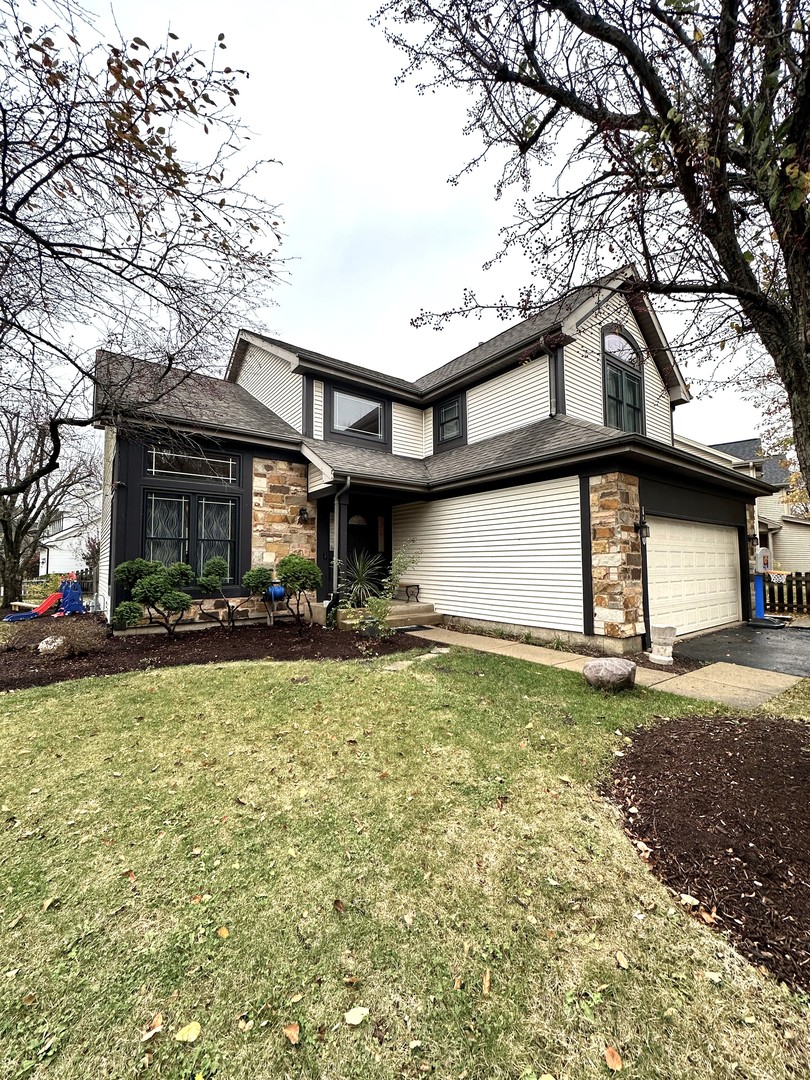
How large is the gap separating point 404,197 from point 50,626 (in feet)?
33.5

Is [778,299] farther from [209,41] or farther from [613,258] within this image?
[209,41]

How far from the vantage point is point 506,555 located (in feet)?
27.6

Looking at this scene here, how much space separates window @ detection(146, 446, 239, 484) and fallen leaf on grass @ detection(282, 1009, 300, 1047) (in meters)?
7.72

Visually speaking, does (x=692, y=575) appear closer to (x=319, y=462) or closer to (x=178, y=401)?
(x=319, y=462)

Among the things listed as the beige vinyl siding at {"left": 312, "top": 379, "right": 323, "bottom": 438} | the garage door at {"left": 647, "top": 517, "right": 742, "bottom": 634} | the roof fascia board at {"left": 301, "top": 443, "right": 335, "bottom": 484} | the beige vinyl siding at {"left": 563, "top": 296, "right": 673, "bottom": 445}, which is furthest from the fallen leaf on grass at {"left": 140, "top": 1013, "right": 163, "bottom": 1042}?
the beige vinyl siding at {"left": 312, "top": 379, "right": 323, "bottom": 438}

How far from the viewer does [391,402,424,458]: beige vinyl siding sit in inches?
454

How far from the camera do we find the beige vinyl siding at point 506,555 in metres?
7.35

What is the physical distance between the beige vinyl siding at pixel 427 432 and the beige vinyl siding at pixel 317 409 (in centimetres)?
311

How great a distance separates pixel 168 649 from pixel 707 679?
791 cm

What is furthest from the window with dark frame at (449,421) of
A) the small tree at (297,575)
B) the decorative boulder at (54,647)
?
the decorative boulder at (54,647)

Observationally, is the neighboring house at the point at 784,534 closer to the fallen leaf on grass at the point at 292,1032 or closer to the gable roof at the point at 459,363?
the gable roof at the point at 459,363

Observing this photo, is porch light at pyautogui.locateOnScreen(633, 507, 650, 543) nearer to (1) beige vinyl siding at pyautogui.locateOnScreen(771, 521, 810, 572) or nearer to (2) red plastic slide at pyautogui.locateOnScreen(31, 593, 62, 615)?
(2) red plastic slide at pyautogui.locateOnScreen(31, 593, 62, 615)

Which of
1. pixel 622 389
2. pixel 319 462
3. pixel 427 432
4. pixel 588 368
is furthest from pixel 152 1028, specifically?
pixel 622 389

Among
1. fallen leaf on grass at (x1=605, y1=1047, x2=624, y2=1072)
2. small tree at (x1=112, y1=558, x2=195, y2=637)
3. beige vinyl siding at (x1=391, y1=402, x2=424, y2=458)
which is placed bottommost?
fallen leaf on grass at (x1=605, y1=1047, x2=624, y2=1072)
